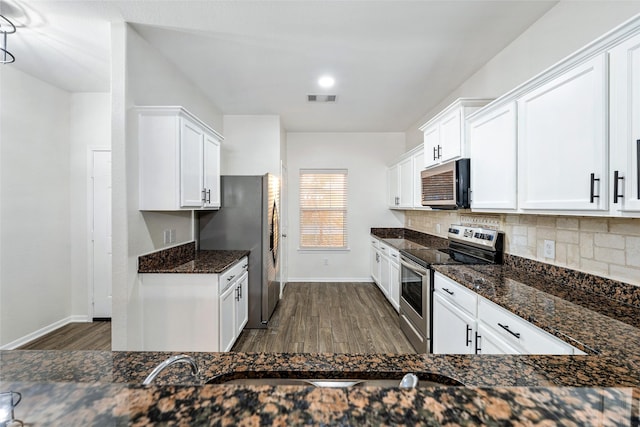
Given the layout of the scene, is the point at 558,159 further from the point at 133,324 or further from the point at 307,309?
the point at 307,309

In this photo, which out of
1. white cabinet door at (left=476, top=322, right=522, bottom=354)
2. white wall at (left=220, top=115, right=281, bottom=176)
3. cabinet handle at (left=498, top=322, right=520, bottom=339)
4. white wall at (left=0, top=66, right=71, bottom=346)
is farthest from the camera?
white wall at (left=220, top=115, right=281, bottom=176)

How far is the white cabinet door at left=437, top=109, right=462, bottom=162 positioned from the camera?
2.65m

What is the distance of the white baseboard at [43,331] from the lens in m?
2.96

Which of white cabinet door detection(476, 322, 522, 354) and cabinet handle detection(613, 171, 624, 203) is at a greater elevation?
cabinet handle detection(613, 171, 624, 203)

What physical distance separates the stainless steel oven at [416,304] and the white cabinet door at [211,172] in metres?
2.20

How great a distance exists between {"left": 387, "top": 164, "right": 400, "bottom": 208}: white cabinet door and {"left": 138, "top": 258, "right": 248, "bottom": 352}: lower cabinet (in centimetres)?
334

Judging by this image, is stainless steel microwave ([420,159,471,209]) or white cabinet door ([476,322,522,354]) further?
stainless steel microwave ([420,159,471,209])

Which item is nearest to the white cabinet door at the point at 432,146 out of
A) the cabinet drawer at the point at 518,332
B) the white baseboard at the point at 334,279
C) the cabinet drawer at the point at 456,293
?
the cabinet drawer at the point at 456,293

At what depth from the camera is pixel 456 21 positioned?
7.26 ft

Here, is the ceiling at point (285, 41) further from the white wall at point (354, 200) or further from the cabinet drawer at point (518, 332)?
the cabinet drawer at point (518, 332)

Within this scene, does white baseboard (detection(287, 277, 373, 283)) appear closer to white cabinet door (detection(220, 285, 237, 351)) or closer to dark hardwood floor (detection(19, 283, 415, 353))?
dark hardwood floor (detection(19, 283, 415, 353))

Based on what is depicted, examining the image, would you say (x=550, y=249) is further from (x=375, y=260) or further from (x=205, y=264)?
(x=375, y=260)

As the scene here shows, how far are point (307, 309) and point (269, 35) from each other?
3.32m

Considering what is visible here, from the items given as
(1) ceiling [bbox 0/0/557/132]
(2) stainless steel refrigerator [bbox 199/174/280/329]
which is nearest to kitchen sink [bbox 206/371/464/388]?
(1) ceiling [bbox 0/0/557/132]
